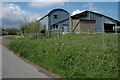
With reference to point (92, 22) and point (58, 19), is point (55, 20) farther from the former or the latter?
point (92, 22)

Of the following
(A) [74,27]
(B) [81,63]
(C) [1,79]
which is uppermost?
(A) [74,27]

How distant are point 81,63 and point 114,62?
57.3 inches

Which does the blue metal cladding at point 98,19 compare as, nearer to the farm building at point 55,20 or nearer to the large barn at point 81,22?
the large barn at point 81,22

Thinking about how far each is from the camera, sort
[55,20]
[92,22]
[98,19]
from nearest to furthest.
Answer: [92,22], [98,19], [55,20]

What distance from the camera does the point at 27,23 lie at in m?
37.0

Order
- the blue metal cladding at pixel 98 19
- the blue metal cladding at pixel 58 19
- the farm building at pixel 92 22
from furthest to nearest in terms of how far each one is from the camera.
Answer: the blue metal cladding at pixel 58 19, the blue metal cladding at pixel 98 19, the farm building at pixel 92 22

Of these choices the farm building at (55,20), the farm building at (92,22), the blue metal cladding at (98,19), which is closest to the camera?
the farm building at (92,22)

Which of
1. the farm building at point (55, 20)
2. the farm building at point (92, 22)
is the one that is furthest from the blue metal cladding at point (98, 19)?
the farm building at point (55, 20)

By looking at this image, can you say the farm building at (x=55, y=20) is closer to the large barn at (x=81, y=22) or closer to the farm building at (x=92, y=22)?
the large barn at (x=81, y=22)

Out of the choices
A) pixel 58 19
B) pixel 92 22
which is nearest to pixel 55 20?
pixel 58 19

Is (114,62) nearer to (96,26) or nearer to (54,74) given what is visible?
(54,74)

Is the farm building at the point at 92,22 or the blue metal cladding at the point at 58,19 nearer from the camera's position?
the farm building at the point at 92,22

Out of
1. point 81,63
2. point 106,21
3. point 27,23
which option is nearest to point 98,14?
point 106,21

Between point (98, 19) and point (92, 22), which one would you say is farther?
point (98, 19)
